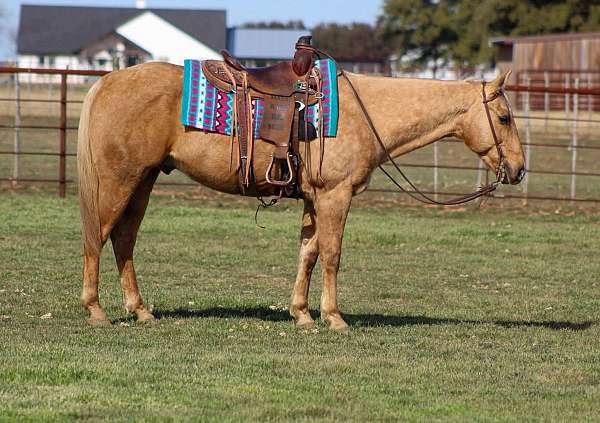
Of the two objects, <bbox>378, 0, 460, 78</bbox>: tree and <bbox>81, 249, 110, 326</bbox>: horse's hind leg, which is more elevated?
<bbox>378, 0, 460, 78</bbox>: tree

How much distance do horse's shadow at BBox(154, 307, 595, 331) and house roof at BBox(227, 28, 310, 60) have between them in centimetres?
7008

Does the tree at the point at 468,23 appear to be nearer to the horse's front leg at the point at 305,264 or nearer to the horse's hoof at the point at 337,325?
the horse's front leg at the point at 305,264

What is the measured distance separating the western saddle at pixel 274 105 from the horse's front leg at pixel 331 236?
27 cm

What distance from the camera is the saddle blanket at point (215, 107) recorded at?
7.45 metres

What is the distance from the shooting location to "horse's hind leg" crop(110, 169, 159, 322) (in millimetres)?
7844

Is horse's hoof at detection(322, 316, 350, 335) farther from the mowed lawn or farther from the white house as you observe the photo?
the white house

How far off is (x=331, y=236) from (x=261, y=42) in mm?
72112

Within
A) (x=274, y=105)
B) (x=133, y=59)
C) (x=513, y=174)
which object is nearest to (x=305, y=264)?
(x=274, y=105)

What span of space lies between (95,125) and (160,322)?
147 cm

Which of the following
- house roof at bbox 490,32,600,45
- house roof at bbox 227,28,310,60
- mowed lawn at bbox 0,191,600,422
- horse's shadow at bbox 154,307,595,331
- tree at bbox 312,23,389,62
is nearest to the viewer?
mowed lawn at bbox 0,191,600,422

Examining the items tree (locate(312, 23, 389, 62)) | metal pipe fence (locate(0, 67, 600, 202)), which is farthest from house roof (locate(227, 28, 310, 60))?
metal pipe fence (locate(0, 67, 600, 202))

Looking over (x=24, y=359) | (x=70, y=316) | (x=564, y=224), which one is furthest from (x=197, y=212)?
(x=24, y=359)

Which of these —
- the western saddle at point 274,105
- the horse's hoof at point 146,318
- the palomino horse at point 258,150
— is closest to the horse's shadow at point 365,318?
the horse's hoof at point 146,318

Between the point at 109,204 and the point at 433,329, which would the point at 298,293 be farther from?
the point at 109,204
